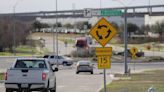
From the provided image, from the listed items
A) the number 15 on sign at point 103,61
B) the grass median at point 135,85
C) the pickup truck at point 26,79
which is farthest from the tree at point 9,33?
the number 15 on sign at point 103,61

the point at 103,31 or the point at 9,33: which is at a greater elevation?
the point at 103,31

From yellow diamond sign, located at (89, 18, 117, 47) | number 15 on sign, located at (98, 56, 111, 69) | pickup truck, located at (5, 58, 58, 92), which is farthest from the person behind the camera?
pickup truck, located at (5, 58, 58, 92)

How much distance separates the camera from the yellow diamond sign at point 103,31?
2145cm

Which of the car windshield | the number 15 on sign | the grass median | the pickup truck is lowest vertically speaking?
the grass median

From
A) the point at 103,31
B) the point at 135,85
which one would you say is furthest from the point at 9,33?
the point at 103,31

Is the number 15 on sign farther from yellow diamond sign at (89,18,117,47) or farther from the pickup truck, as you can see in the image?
the pickup truck

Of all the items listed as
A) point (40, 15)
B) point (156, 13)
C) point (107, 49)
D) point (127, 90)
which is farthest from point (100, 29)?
point (40, 15)

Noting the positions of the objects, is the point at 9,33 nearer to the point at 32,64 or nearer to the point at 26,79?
the point at 32,64

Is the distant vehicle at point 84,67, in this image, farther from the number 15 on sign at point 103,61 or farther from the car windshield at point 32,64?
the number 15 on sign at point 103,61

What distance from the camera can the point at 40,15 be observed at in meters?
198

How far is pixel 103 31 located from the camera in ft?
70.8

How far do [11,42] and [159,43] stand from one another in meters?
47.5

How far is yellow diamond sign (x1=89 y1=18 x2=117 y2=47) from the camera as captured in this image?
21453 mm

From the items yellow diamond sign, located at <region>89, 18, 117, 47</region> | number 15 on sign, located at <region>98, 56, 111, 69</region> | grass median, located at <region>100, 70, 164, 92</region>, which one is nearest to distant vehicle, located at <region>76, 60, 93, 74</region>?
grass median, located at <region>100, 70, 164, 92</region>
